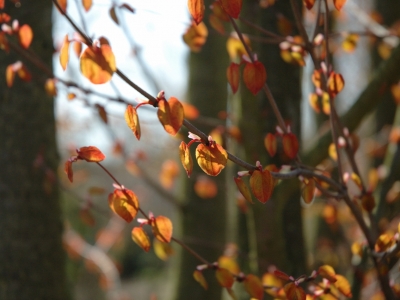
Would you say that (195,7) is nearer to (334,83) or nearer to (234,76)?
(234,76)

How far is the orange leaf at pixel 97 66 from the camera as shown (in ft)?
2.63

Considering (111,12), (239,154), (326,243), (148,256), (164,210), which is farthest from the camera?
(164,210)

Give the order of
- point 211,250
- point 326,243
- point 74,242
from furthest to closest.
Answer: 1. point 74,242
2. point 326,243
3. point 211,250

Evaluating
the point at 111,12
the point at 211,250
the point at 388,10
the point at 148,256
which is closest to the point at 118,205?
the point at 111,12

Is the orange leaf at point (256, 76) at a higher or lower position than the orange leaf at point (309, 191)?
higher

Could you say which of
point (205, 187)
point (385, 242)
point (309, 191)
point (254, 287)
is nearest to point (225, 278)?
point (254, 287)

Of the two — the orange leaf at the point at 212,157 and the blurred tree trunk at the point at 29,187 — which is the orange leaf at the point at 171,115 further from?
the blurred tree trunk at the point at 29,187

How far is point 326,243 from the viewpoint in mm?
3396

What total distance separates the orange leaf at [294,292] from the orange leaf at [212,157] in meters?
0.35

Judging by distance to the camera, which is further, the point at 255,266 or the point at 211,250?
the point at 211,250

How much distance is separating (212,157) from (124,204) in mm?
252

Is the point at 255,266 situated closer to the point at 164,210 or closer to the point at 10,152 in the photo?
the point at 10,152

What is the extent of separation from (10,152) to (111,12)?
2.61 feet

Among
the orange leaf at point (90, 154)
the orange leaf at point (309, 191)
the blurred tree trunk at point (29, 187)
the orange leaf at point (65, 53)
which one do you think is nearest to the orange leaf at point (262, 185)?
the orange leaf at point (309, 191)
